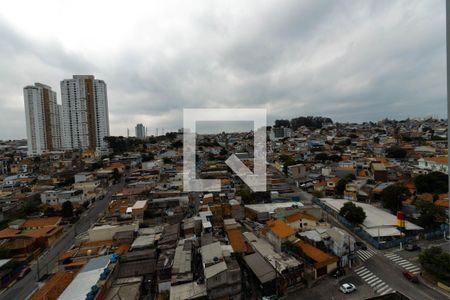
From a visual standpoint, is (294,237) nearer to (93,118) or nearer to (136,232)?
(136,232)

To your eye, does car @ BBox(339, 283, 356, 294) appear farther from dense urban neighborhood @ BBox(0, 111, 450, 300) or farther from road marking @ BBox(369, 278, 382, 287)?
road marking @ BBox(369, 278, 382, 287)

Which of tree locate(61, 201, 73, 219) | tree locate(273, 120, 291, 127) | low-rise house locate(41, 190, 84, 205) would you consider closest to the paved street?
tree locate(61, 201, 73, 219)

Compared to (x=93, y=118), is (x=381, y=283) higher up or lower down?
lower down

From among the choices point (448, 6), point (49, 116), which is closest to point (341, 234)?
point (448, 6)

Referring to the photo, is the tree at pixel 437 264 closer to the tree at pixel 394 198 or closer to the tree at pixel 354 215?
the tree at pixel 354 215

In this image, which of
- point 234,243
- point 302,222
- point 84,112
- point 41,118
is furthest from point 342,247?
point 41,118

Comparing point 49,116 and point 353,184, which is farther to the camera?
point 49,116

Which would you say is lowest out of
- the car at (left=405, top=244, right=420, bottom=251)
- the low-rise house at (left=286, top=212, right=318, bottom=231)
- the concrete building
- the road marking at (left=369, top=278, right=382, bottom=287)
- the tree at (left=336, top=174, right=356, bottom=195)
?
the road marking at (left=369, top=278, right=382, bottom=287)
